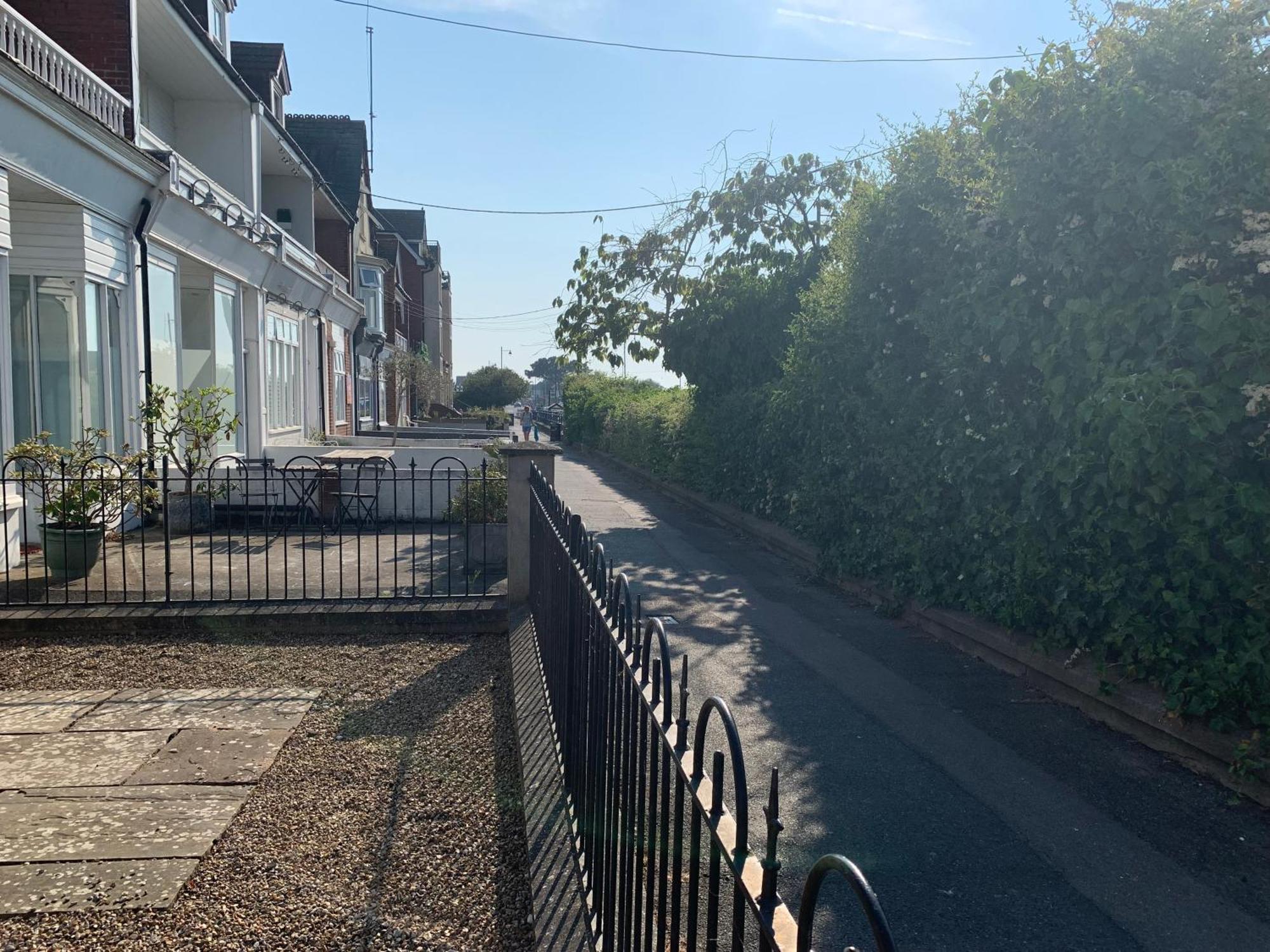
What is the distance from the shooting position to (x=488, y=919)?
11.7 feet

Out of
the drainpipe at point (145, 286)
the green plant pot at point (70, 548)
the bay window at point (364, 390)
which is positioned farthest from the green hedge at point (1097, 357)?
the bay window at point (364, 390)

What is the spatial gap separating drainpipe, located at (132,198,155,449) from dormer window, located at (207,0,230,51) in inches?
218

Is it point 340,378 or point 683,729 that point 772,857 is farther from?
point 340,378

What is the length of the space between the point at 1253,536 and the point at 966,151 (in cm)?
435

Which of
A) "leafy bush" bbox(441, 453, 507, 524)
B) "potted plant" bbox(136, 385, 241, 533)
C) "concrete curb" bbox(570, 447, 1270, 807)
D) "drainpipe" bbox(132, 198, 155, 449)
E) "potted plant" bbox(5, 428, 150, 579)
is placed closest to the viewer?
"concrete curb" bbox(570, 447, 1270, 807)

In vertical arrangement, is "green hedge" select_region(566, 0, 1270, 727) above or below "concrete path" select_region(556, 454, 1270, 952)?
above

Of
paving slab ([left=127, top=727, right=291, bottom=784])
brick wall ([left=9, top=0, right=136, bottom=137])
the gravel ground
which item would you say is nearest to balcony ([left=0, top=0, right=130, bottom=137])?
brick wall ([left=9, top=0, right=136, bottom=137])

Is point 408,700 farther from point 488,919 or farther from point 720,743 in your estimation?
point 488,919

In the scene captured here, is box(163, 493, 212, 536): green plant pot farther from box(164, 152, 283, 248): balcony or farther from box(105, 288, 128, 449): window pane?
box(164, 152, 283, 248): balcony

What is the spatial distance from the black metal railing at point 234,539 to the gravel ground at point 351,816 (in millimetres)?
1027

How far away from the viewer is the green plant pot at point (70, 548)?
886 centimetres

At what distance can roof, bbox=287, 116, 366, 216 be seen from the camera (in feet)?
110

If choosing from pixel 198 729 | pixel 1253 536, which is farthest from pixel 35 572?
pixel 1253 536

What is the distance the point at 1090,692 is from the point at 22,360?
10685 millimetres
